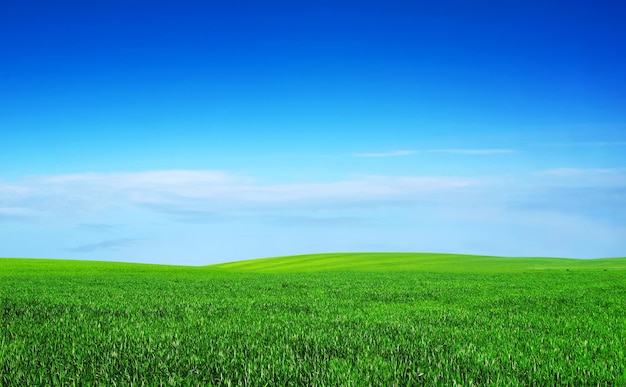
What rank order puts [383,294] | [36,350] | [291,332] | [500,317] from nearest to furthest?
1. [36,350]
2. [291,332]
3. [500,317]
4. [383,294]

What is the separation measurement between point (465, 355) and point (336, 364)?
2100 millimetres

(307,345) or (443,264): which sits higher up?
(307,345)

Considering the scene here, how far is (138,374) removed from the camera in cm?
642

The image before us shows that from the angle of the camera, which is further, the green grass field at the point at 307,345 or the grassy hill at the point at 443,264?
the grassy hill at the point at 443,264

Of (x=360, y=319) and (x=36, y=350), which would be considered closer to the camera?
(x=36, y=350)

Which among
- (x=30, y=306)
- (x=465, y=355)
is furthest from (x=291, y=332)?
(x=30, y=306)

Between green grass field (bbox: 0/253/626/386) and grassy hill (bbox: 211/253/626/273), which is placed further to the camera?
grassy hill (bbox: 211/253/626/273)

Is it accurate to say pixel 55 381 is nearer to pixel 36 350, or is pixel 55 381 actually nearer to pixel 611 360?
pixel 36 350

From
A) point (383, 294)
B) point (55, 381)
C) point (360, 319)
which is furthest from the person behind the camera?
point (383, 294)

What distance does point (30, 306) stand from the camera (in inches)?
535

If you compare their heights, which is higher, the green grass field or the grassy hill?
the green grass field

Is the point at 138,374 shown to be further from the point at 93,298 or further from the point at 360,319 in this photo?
the point at 93,298

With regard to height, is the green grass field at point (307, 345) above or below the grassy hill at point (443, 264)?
above

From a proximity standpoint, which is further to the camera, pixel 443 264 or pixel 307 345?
pixel 443 264
